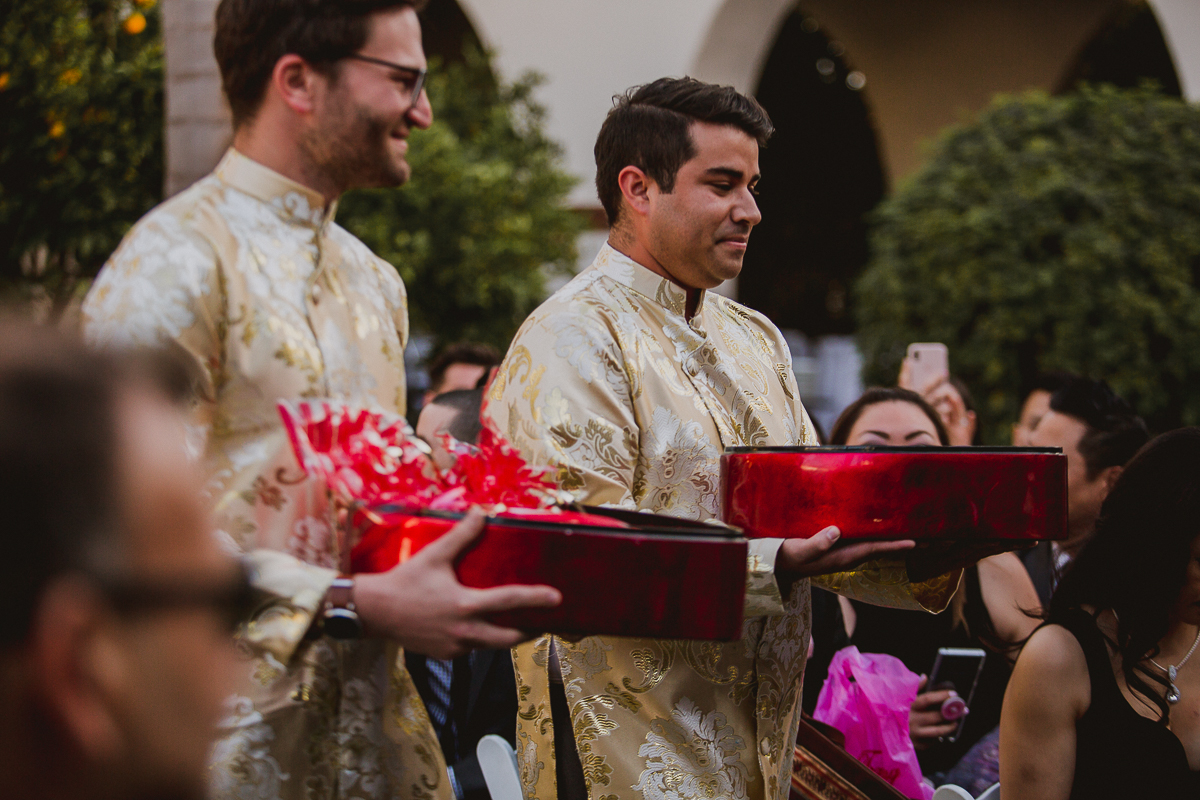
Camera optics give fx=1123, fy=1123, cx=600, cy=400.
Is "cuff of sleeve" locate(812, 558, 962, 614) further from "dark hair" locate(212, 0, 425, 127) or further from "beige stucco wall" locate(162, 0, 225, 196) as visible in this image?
"beige stucco wall" locate(162, 0, 225, 196)

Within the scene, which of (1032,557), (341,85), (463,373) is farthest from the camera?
(463,373)

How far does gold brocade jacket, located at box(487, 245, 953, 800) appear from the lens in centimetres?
196

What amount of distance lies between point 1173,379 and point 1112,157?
1.54 m

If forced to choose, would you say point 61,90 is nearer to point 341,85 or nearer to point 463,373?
point 463,373

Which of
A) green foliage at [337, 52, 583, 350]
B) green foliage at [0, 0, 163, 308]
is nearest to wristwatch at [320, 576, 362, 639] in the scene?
green foliage at [0, 0, 163, 308]

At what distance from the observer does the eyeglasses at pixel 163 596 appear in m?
0.73

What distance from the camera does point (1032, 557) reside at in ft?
13.1

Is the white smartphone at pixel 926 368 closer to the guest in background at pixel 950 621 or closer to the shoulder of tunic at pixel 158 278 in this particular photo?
the guest in background at pixel 950 621

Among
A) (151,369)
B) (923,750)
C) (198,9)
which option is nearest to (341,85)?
(151,369)

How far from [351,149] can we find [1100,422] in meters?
3.18

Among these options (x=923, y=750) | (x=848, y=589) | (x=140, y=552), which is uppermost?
(x=140, y=552)

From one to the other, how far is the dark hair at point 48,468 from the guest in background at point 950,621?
2.71 meters

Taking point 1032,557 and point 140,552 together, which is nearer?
point 140,552

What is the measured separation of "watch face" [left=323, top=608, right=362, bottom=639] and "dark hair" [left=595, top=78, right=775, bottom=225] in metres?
1.23
